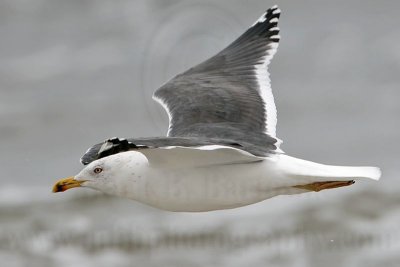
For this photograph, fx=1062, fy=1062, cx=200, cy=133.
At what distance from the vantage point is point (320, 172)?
751 centimetres

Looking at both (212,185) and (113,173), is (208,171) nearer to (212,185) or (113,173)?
(212,185)

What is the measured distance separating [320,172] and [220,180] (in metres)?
0.71

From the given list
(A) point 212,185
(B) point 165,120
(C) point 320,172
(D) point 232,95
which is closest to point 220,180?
(A) point 212,185

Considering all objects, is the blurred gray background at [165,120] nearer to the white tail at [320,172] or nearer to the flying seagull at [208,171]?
the flying seagull at [208,171]

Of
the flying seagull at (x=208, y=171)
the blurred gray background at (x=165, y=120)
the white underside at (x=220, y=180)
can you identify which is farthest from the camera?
the blurred gray background at (x=165, y=120)

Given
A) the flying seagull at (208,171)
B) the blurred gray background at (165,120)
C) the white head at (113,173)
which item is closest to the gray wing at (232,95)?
the flying seagull at (208,171)

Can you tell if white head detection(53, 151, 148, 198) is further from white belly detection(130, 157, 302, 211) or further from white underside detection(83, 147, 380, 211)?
white belly detection(130, 157, 302, 211)

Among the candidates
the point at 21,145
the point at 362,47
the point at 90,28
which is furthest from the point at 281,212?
the point at 90,28

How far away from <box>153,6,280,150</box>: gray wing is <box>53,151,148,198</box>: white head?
651 millimetres

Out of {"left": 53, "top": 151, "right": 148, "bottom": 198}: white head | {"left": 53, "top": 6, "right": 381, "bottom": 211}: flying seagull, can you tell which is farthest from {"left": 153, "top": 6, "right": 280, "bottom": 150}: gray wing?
{"left": 53, "top": 151, "right": 148, "bottom": 198}: white head

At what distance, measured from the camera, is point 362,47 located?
19.4 m

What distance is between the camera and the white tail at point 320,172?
7461 mm

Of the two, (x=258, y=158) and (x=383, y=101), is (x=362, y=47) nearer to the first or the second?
(x=383, y=101)

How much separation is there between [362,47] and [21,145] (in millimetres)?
6664
